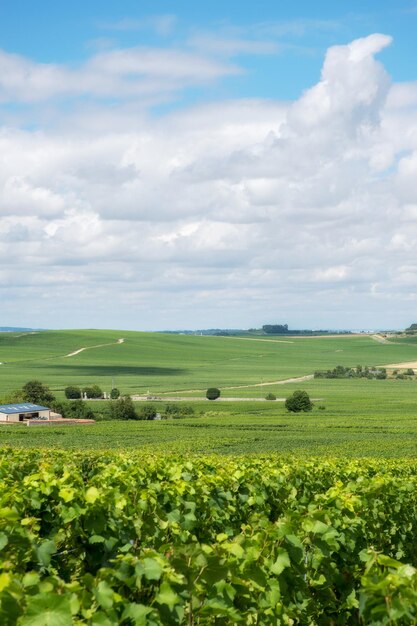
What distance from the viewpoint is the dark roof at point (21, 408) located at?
3438 inches

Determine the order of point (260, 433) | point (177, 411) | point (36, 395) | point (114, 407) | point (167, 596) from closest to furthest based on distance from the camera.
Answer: point (167, 596), point (260, 433), point (114, 407), point (177, 411), point (36, 395)

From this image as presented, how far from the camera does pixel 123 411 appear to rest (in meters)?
88.9

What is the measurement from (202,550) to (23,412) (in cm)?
8486

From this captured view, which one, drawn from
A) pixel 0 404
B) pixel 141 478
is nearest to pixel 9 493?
pixel 141 478

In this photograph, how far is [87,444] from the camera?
58.8 meters

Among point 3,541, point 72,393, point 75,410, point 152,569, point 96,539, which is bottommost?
point 75,410

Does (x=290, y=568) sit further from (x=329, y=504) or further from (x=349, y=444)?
(x=349, y=444)

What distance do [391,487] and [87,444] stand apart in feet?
157

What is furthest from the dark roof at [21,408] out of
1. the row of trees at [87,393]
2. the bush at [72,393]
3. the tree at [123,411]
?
the row of trees at [87,393]

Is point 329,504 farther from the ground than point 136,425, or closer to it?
farther from the ground

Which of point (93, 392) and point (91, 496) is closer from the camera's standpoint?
point (91, 496)

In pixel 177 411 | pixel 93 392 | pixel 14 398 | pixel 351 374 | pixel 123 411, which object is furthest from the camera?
pixel 351 374

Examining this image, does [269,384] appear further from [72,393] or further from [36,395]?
[36,395]

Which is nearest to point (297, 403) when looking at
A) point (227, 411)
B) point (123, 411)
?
point (227, 411)
